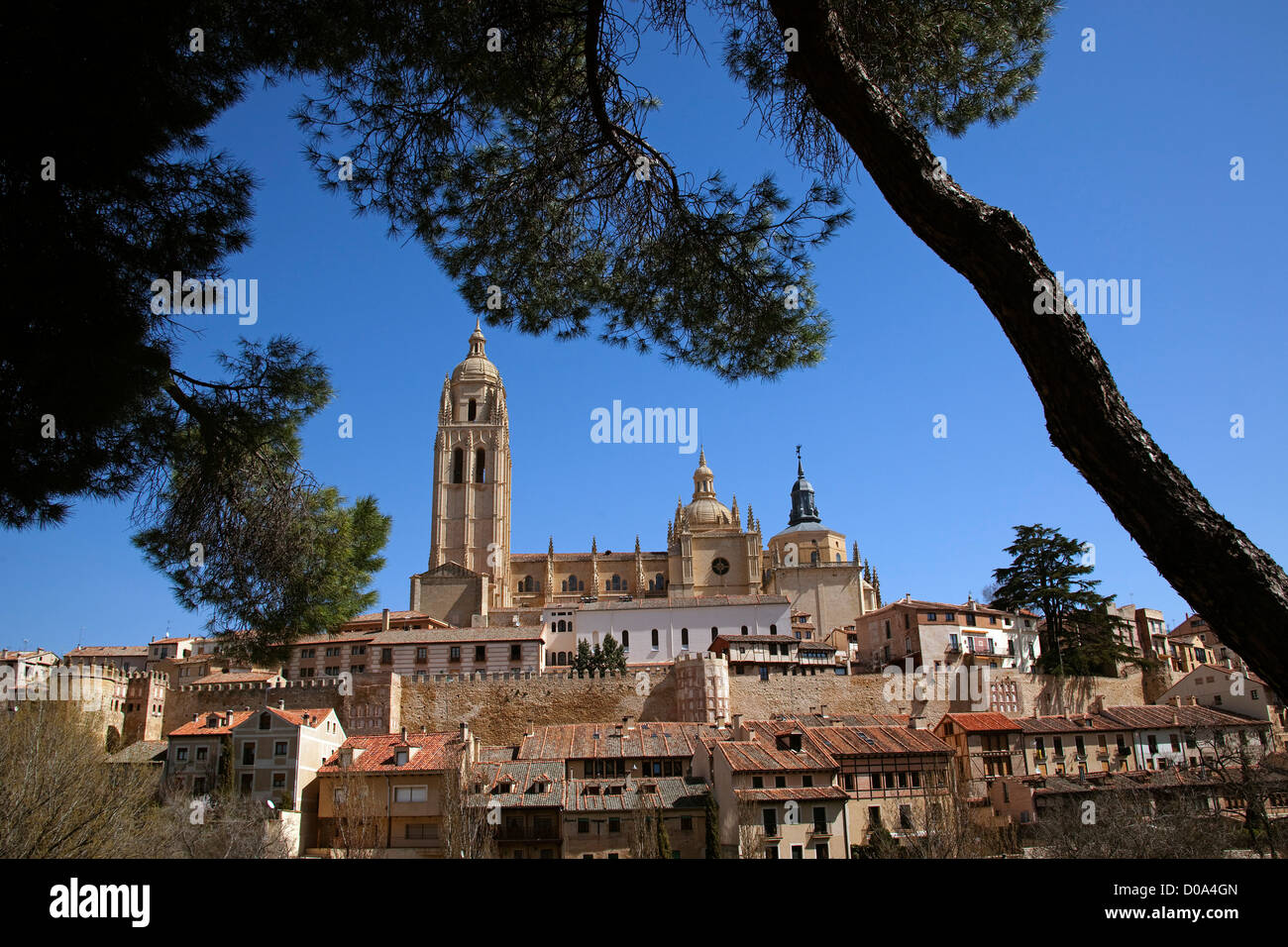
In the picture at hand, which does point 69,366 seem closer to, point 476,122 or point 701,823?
point 476,122

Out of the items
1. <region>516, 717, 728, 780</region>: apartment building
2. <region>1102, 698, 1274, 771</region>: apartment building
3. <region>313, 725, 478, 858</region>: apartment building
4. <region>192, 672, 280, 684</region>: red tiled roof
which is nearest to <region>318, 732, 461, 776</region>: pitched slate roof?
<region>313, 725, 478, 858</region>: apartment building

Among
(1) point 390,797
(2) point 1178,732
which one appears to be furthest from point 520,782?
(2) point 1178,732

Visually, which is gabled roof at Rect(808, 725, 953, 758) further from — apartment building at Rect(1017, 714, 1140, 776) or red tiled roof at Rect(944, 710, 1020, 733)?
apartment building at Rect(1017, 714, 1140, 776)

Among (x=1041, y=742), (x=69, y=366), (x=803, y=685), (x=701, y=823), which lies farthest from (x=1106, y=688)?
(x=69, y=366)

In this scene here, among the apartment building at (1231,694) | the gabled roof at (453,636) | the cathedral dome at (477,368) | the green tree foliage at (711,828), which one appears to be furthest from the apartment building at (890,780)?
the cathedral dome at (477,368)

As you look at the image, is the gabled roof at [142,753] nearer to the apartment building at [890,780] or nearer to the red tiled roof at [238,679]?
the red tiled roof at [238,679]

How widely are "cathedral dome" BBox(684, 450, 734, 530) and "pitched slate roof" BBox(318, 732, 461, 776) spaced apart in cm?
3694

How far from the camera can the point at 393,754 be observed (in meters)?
32.0

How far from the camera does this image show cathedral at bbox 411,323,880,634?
204 feet

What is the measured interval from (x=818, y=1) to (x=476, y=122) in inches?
118

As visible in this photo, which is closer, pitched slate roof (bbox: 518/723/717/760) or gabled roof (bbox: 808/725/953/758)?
gabled roof (bbox: 808/725/953/758)

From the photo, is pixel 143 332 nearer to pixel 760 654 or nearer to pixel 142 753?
pixel 142 753

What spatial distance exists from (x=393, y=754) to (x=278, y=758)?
12.4 feet

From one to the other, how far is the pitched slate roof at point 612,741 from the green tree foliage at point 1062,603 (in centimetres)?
2011
